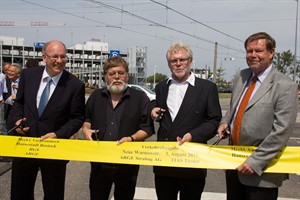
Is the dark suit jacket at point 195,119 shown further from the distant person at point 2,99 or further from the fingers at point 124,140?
the distant person at point 2,99

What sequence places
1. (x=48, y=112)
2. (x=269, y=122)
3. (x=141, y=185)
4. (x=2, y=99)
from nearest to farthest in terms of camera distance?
(x=269, y=122) → (x=48, y=112) → (x=141, y=185) → (x=2, y=99)

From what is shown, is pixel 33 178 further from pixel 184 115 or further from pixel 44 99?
pixel 184 115

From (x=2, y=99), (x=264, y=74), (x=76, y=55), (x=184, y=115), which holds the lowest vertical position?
(x=2, y=99)

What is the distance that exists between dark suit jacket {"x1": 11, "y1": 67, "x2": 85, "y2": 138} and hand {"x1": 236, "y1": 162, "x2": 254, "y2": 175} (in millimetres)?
1653

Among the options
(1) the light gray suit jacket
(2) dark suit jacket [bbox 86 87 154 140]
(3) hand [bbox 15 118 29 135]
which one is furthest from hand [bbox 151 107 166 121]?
(3) hand [bbox 15 118 29 135]

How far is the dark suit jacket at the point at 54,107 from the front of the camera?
3.79 m

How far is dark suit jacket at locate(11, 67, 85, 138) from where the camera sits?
12.5 ft

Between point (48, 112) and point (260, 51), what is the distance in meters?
2.10

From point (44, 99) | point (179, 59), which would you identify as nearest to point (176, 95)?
point (179, 59)

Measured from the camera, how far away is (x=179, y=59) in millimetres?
3645

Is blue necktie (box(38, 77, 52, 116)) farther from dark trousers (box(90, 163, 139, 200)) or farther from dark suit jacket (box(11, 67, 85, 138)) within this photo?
dark trousers (box(90, 163, 139, 200))

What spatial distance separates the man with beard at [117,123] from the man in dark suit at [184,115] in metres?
0.21

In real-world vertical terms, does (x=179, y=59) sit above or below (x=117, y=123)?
above

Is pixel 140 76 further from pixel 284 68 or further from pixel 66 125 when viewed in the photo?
pixel 66 125
